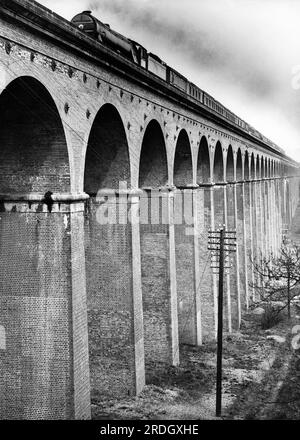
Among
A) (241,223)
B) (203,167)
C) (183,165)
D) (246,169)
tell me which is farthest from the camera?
(246,169)

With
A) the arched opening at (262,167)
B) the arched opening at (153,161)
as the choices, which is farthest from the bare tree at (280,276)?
the arched opening at (262,167)

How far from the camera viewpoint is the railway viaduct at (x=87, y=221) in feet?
29.8

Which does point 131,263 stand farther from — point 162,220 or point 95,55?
point 95,55

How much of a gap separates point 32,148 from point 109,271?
4807 millimetres

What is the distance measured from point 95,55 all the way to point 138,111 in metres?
2.91

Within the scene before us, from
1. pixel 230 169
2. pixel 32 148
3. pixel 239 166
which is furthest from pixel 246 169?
pixel 32 148

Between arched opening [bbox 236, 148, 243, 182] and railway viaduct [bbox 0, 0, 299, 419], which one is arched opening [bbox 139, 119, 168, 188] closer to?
railway viaduct [bbox 0, 0, 299, 419]

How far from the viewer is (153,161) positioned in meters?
15.6

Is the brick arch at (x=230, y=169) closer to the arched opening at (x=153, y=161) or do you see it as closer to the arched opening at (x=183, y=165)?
the arched opening at (x=183, y=165)

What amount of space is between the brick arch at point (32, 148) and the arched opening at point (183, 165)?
947 centimetres

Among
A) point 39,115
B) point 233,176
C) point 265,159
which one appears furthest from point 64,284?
point 265,159

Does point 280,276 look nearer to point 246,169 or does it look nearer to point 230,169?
point 230,169
